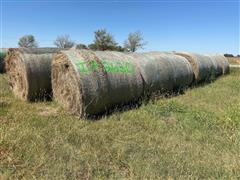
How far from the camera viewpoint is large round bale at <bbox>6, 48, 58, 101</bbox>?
7.93m

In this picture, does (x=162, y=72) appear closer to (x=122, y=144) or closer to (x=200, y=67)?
(x=200, y=67)

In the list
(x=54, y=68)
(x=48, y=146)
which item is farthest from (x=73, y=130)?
(x=54, y=68)

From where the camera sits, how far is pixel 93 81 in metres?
6.16

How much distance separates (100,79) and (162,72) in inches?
116

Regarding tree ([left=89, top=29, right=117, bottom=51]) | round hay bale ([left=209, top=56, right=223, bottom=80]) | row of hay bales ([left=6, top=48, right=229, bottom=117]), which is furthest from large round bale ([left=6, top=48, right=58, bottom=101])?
tree ([left=89, top=29, right=117, bottom=51])

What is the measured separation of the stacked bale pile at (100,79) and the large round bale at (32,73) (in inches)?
24.8

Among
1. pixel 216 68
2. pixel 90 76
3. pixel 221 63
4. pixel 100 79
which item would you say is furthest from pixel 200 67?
pixel 90 76

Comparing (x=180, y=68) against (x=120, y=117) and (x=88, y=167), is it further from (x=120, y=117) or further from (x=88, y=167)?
(x=88, y=167)

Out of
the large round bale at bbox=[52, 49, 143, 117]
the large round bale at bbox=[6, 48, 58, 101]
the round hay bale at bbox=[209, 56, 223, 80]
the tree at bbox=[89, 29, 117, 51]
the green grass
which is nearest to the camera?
the green grass

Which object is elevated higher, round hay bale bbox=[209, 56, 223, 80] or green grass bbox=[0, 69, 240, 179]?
round hay bale bbox=[209, 56, 223, 80]

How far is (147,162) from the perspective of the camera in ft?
13.7

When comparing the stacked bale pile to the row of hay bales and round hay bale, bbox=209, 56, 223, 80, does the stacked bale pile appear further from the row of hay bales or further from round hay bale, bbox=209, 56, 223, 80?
round hay bale, bbox=209, 56, 223, 80

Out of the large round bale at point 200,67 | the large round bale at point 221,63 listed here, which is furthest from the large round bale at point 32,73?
the large round bale at point 221,63

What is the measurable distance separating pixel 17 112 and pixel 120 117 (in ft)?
7.32
